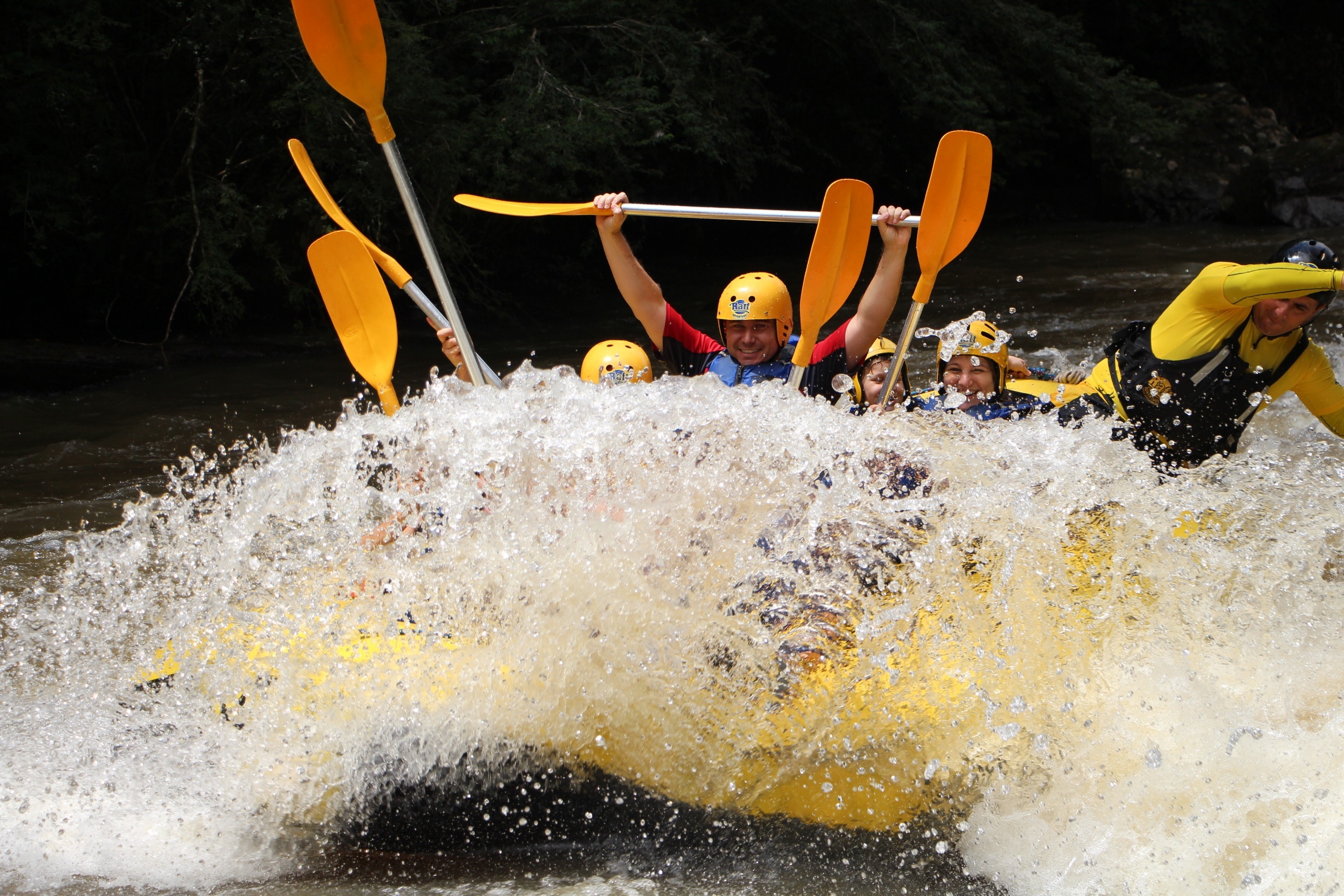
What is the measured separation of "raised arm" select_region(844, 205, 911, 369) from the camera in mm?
3369

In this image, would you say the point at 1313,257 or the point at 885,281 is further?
the point at 885,281

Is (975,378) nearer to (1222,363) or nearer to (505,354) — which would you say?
(1222,363)

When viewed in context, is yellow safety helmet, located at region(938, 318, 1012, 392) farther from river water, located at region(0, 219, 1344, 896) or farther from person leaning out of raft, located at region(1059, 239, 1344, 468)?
river water, located at region(0, 219, 1344, 896)

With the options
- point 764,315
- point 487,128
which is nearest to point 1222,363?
point 764,315

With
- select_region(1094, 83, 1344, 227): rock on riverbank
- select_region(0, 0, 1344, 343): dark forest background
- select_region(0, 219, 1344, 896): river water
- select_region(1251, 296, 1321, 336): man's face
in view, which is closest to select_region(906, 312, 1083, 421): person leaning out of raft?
select_region(0, 219, 1344, 896): river water

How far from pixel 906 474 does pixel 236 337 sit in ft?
22.1

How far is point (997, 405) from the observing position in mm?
3494

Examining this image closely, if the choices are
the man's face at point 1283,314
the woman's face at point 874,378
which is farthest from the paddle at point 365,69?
the man's face at point 1283,314

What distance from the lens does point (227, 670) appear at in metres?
2.64

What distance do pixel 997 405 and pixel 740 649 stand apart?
1453 millimetres

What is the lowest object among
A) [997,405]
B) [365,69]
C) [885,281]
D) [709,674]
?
[709,674]

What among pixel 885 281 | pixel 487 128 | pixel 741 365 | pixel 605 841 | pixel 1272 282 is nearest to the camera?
pixel 605 841

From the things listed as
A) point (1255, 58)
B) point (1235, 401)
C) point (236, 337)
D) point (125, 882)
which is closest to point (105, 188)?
point (236, 337)

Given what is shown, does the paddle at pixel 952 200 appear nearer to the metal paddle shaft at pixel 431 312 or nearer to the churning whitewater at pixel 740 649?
the churning whitewater at pixel 740 649
